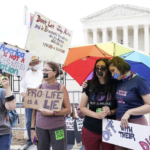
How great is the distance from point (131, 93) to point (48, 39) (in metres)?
1.57

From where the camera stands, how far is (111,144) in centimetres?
242

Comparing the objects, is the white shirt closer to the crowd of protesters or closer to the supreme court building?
the crowd of protesters

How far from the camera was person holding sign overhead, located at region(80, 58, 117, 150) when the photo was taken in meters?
2.38

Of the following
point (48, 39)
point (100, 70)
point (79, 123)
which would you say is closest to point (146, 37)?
point (79, 123)

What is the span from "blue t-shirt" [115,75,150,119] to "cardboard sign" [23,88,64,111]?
76cm

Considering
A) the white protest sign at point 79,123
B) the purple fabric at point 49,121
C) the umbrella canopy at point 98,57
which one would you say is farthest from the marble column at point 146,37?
the purple fabric at point 49,121

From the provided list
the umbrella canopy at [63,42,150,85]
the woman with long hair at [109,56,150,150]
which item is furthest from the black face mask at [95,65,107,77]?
the umbrella canopy at [63,42,150,85]

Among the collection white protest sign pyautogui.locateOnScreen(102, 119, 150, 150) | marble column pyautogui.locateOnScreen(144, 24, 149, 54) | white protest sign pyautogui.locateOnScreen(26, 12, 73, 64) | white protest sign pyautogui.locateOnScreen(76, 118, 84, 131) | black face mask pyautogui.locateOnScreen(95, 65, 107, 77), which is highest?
marble column pyautogui.locateOnScreen(144, 24, 149, 54)

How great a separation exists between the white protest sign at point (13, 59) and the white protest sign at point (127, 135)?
1365 millimetres

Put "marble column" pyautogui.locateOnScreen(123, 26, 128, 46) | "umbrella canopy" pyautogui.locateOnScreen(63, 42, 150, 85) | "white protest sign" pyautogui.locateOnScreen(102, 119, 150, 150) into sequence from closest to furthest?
"white protest sign" pyautogui.locateOnScreen(102, 119, 150, 150), "umbrella canopy" pyautogui.locateOnScreen(63, 42, 150, 85), "marble column" pyautogui.locateOnScreen(123, 26, 128, 46)

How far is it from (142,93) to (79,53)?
4.59 feet

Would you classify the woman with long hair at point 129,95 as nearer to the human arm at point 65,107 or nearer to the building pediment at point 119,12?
the human arm at point 65,107

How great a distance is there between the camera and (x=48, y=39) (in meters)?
3.01

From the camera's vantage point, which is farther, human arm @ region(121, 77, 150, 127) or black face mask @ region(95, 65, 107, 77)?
black face mask @ region(95, 65, 107, 77)
